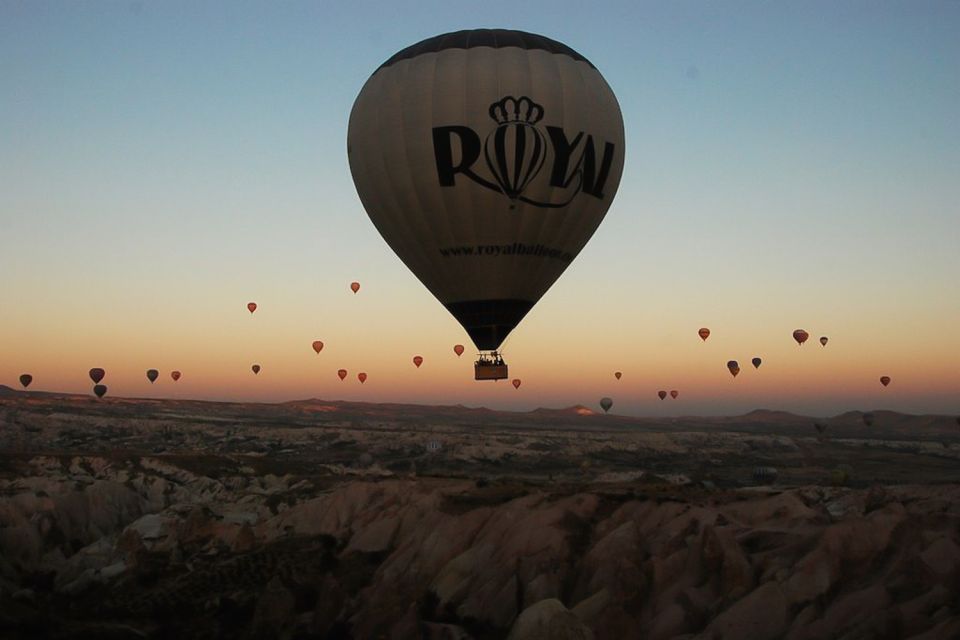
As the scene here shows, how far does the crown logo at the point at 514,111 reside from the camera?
35562 millimetres

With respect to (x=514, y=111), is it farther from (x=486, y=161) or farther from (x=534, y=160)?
(x=486, y=161)

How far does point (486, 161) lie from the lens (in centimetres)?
3588

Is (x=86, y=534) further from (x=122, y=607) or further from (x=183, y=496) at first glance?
(x=122, y=607)

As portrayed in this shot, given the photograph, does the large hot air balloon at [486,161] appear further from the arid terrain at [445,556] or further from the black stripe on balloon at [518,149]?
the arid terrain at [445,556]

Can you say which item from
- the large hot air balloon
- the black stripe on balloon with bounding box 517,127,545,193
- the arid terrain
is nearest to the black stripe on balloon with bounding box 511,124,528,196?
the large hot air balloon

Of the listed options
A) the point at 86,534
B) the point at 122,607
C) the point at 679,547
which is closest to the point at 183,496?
the point at 86,534

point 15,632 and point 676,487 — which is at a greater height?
point 676,487

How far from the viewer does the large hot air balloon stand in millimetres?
35781

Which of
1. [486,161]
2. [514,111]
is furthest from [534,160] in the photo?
[514,111]

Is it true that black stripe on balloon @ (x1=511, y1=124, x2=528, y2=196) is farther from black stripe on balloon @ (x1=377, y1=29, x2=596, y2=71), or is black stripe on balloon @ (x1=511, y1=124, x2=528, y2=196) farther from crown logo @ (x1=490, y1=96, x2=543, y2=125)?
black stripe on balloon @ (x1=377, y1=29, x2=596, y2=71)

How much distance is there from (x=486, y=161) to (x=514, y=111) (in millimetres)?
2238

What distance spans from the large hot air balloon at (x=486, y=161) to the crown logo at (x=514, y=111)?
1.6 inches

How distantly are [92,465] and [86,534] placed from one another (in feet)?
37.1

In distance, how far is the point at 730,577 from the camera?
24141 millimetres
